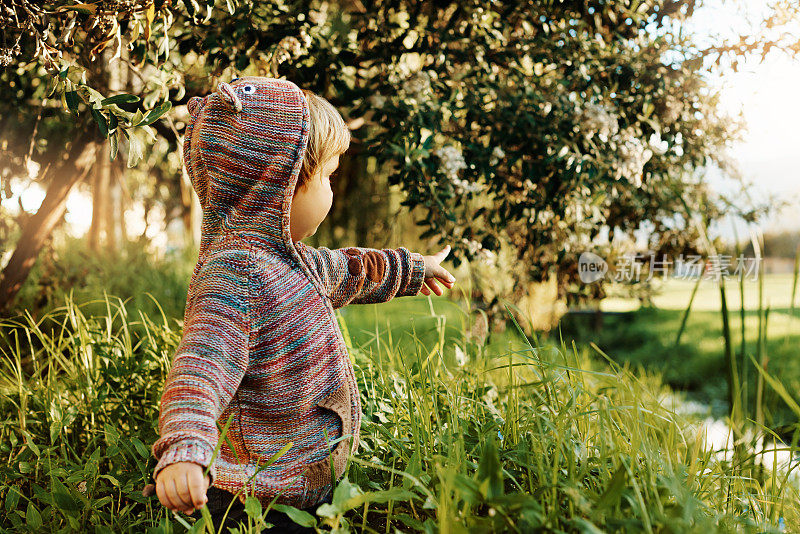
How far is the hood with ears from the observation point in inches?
49.9

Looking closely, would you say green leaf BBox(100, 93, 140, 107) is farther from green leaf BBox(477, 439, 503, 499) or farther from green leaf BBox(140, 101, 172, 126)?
green leaf BBox(477, 439, 503, 499)

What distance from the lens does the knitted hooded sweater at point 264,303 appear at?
1248 mm

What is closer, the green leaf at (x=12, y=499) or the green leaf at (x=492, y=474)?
the green leaf at (x=492, y=474)

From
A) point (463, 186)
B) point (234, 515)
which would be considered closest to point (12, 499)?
point (234, 515)

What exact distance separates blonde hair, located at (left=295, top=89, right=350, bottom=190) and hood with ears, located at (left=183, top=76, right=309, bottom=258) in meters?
0.07

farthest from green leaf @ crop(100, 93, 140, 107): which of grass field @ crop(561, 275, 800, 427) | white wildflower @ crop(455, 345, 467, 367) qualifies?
grass field @ crop(561, 275, 800, 427)

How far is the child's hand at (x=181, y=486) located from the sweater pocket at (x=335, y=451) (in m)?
0.32

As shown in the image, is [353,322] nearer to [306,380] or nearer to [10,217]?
[10,217]

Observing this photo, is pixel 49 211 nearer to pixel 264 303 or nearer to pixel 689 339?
pixel 264 303

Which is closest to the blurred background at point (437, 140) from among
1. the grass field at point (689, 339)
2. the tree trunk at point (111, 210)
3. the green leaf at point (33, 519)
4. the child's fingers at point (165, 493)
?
the green leaf at point (33, 519)

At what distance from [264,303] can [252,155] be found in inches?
11.7

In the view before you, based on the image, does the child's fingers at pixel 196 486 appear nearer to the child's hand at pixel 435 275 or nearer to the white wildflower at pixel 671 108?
the child's hand at pixel 435 275

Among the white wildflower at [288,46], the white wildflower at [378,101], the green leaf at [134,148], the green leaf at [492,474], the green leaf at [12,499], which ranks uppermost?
the white wildflower at [288,46]

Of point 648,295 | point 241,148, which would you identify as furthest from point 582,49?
point 648,295
